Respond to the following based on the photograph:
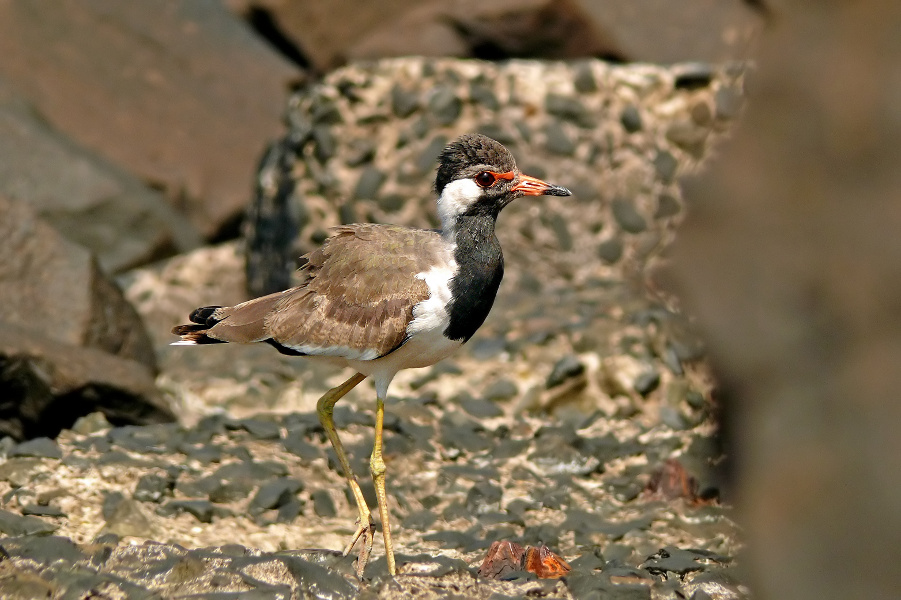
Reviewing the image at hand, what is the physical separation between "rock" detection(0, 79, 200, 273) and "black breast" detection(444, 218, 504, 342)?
5124 mm

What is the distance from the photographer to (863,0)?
4109 mm

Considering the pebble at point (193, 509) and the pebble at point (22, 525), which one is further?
the pebble at point (193, 509)

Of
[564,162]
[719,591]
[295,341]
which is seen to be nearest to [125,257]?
[564,162]

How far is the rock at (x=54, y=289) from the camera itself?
830 centimetres

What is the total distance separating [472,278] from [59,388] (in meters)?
2.92

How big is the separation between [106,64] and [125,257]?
7.63 feet

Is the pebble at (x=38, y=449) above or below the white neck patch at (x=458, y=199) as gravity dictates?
below

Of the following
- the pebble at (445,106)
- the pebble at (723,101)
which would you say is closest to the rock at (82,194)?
the pebble at (445,106)

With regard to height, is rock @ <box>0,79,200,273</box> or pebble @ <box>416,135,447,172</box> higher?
→ pebble @ <box>416,135,447,172</box>

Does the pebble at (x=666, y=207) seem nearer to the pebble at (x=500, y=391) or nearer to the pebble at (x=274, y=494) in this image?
the pebble at (x=500, y=391)

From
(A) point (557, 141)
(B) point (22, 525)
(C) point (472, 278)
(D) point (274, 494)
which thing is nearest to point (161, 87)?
(A) point (557, 141)

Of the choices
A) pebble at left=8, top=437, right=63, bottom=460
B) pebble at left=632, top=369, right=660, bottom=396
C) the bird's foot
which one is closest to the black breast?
the bird's foot

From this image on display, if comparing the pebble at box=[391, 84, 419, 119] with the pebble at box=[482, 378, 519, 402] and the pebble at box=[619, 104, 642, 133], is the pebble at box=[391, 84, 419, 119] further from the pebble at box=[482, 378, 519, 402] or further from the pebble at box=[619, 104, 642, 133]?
the pebble at box=[482, 378, 519, 402]

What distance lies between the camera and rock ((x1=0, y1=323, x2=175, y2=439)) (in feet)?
23.3
